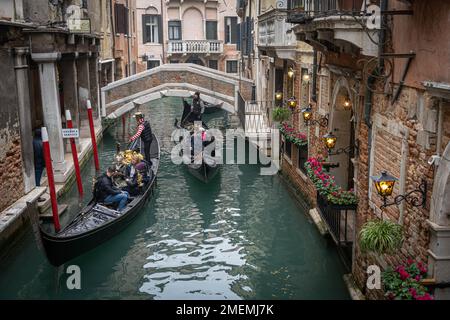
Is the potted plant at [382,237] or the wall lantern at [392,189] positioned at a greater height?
the wall lantern at [392,189]

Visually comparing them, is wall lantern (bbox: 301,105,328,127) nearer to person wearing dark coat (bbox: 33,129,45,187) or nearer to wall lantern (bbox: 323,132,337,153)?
wall lantern (bbox: 323,132,337,153)

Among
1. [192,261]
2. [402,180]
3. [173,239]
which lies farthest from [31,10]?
[402,180]

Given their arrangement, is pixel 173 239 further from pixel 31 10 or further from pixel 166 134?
pixel 166 134

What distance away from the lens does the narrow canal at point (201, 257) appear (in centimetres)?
602

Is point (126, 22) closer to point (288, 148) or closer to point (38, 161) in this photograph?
point (288, 148)

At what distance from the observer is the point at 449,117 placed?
11.6ft

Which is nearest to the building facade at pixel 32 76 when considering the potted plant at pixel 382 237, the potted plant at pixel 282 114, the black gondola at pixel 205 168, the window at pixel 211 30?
the black gondola at pixel 205 168

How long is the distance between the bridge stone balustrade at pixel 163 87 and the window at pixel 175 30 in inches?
407

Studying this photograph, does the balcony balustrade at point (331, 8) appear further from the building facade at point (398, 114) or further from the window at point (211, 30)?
the window at point (211, 30)

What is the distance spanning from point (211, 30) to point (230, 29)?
94cm

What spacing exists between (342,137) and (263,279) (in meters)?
2.15

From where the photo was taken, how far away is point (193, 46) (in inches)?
989

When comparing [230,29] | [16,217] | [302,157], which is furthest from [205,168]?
[230,29]

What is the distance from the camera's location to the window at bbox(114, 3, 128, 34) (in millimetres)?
18761
